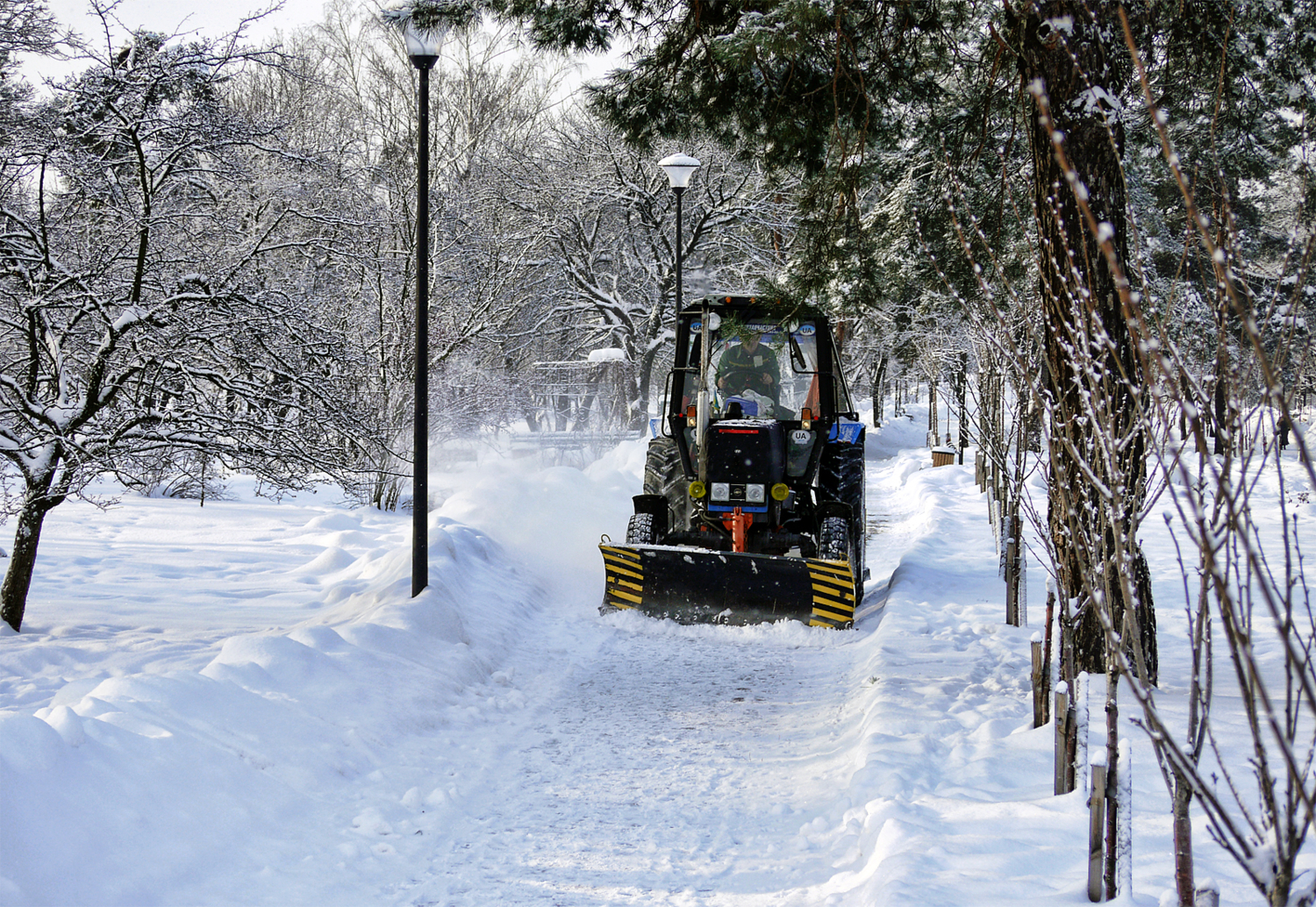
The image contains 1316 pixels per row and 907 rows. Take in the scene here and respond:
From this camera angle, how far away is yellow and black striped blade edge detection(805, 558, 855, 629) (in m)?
7.66

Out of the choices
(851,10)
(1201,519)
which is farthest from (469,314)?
(1201,519)

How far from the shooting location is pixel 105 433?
6.91 meters

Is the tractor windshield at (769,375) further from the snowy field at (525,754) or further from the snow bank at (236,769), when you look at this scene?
the snow bank at (236,769)

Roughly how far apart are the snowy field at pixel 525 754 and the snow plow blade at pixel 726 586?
0.18m

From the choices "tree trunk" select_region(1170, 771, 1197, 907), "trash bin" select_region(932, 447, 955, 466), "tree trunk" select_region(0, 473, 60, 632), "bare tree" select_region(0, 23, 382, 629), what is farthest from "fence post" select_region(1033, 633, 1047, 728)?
"trash bin" select_region(932, 447, 955, 466)

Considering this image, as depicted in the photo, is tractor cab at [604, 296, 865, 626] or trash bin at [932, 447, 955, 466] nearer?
tractor cab at [604, 296, 865, 626]

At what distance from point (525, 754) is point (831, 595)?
134 inches

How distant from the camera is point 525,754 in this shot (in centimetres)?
505

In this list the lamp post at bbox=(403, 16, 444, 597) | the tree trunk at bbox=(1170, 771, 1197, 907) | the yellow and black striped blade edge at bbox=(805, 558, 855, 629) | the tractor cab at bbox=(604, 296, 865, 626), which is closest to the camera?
the tree trunk at bbox=(1170, 771, 1197, 907)

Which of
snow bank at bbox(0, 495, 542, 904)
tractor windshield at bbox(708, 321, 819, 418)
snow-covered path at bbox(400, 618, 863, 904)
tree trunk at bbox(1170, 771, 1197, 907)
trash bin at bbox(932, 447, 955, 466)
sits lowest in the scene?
snow-covered path at bbox(400, 618, 863, 904)

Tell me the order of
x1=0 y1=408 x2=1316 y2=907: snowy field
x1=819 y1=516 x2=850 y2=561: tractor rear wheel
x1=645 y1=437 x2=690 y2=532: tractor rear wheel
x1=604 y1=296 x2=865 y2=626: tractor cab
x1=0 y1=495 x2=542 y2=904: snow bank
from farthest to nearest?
x1=645 y1=437 x2=690 y2=532: tractor rear wheel < x1=819 y1=516 x2=850 y2=561: tractor rear wheel < x1=604 y1=296 x2=865 y2=626: tractor cab < x1=0 y1=408 x2=1316 y2=907: snowy field < x1=0 y1=495 x2=542 y2=904: snow bank

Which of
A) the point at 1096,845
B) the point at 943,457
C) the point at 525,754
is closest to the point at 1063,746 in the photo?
the point at 1096,845

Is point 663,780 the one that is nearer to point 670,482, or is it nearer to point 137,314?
point 670,482

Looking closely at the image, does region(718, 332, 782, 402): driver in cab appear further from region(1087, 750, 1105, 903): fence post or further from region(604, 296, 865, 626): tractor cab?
region(1087, 750, 1105, 903): fence post
